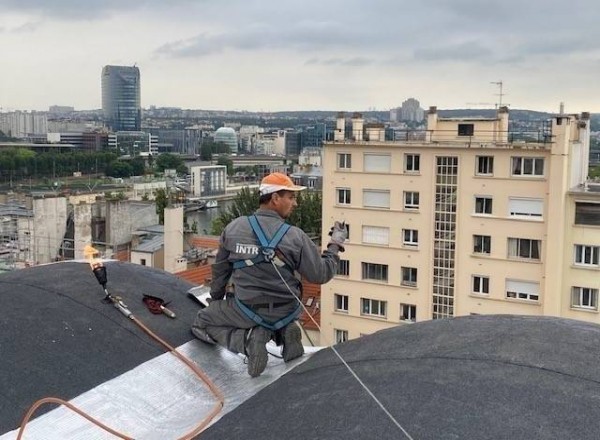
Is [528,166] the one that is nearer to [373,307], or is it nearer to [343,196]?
[343,196]

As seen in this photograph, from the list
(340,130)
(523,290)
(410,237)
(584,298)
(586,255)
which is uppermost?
(340,130)

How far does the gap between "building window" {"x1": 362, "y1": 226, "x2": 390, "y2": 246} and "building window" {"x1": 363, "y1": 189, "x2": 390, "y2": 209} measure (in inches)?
32.4

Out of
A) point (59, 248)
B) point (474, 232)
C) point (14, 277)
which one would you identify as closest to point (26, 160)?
point (59, 248)

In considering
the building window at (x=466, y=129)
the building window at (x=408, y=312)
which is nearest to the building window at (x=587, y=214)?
the building window at (x=466, y=129)

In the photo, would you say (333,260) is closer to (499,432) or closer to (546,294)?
(499,432)

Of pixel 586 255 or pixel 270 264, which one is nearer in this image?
pixel 270 264

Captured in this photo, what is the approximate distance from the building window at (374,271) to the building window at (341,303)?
42.9 inches

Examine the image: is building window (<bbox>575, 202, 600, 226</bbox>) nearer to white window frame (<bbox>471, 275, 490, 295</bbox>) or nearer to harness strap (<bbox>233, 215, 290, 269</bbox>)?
white window frame (<bbox>471, 275, 490, 295</bbox>)

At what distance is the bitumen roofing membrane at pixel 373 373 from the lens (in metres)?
4.04

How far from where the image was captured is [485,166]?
85.7ft

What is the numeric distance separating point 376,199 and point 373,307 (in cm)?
399

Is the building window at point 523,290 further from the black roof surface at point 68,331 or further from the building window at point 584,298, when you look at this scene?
the black roof surface at point 68,331

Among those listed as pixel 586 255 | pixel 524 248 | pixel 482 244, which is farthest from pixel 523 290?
pixel 586 255

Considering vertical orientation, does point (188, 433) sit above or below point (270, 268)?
below
